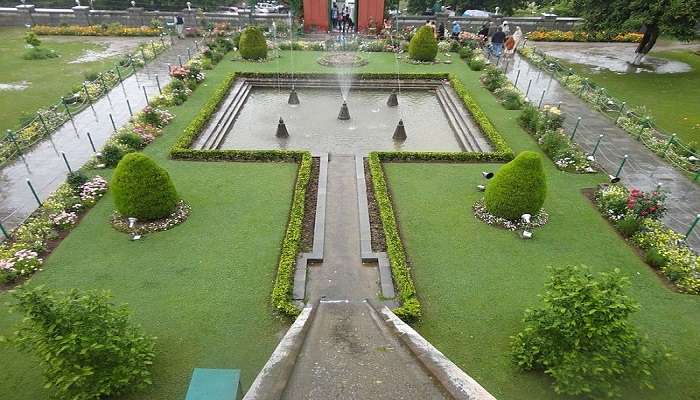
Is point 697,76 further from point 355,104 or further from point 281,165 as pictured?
point 281,165

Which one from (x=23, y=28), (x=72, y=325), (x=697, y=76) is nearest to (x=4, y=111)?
(x=72, y=325)

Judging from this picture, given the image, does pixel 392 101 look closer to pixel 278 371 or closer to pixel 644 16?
pixel 644 16

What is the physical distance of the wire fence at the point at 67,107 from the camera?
13023 mm

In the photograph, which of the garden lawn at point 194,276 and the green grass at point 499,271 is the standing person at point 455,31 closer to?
the green grass at point 499,271

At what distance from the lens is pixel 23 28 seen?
93.4 feet

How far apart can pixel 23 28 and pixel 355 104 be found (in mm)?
26581

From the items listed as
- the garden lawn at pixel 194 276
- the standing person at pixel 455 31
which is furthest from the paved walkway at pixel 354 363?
the standing person at pixel 455 31

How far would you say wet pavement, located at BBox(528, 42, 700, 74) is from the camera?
73.9 feet

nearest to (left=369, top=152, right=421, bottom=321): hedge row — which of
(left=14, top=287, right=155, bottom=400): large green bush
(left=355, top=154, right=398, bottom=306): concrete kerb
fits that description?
(left=355, top=154, right=398, bottom=306): concrete kerb

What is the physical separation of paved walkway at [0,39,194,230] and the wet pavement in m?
23.5

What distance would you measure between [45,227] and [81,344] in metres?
5.65

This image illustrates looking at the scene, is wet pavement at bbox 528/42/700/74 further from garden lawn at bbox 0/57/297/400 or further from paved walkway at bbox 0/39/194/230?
paved walkway at bbox 0/39/194/230

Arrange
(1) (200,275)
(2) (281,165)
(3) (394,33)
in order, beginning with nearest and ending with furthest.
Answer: (1) (200,275)
(2) (281,165)
(3) (394,33)

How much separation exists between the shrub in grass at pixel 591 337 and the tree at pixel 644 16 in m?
19.2
